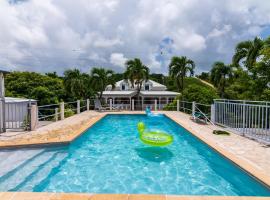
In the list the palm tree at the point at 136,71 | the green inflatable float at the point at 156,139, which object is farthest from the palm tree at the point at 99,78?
the green inflatable float at the point at 156,139

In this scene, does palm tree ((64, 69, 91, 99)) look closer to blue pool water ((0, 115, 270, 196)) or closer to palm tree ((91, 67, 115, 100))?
palm tree ((91, 67, 115, 100))

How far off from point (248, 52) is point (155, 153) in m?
15.2

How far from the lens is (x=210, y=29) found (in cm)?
2053

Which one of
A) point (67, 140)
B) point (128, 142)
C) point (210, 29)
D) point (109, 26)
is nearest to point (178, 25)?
point (210, 29)

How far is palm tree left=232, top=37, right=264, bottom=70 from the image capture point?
57.6 ft

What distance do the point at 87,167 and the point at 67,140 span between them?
2.03m

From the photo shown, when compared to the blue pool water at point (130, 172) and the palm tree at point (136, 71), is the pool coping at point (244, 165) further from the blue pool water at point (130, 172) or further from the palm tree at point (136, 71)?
the palm tree at point (136, 71)

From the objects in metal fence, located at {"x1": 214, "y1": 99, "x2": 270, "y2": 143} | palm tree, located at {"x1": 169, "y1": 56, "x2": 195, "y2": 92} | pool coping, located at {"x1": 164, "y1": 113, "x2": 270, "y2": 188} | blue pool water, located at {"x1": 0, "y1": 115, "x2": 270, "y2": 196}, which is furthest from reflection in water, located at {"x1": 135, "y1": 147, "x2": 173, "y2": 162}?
palm tree, located at {"x1": 169, "y1": 56, "x2": 195, "y2": 92}

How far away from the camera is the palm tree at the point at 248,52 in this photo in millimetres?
Result: 17547

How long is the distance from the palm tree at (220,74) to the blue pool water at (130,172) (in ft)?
63.3

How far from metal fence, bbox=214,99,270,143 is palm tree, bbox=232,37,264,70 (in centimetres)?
873

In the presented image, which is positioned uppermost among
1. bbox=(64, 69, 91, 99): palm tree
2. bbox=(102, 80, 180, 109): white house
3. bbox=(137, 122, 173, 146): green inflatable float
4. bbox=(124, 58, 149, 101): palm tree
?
bbox=(124, 58, 149, 101): palm tree

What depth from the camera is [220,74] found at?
25.8 m

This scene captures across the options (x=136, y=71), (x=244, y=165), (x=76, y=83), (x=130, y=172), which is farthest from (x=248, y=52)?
(x=130, y=172)
